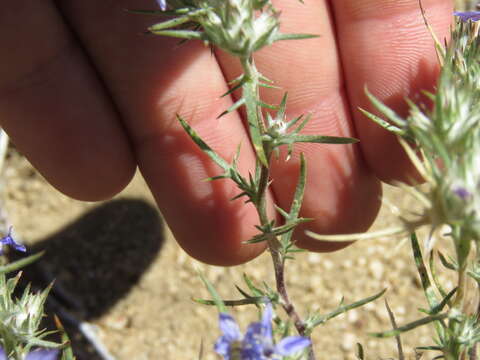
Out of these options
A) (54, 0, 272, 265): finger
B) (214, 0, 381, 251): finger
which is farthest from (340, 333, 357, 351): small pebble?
(54, 0, 272, 265): finger

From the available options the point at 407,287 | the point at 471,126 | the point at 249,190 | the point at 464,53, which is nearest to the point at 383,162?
the point at 464,53

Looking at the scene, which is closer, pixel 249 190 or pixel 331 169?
pixel 249 190

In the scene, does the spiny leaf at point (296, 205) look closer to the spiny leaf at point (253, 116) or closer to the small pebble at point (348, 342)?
the spiny leaf at point (253, 116)

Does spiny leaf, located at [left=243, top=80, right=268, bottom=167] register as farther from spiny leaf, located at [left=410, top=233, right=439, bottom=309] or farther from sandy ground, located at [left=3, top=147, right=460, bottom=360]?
sandy ground, located at [left=3, top=147, right=460, bottom=360]

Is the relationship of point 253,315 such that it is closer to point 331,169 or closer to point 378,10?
point 331,169

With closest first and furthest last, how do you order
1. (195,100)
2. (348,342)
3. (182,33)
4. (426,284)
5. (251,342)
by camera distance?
(251,342) < (182,33) < (426,284) < (195,100) < (348,342)

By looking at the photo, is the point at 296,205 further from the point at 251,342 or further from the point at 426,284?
the point at 251,342

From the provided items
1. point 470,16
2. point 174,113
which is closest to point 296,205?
point 470,16
